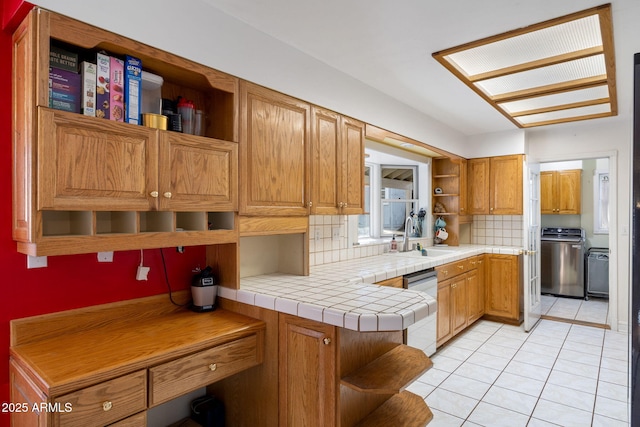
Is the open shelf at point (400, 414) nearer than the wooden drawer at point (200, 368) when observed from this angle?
No

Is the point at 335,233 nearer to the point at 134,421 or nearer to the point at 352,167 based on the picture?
the point at 352,167

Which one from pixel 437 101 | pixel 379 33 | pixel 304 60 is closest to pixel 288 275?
pixel 304 60

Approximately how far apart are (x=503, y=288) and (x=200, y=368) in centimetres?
400

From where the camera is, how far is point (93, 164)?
4.86ft

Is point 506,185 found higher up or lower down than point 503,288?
higher up

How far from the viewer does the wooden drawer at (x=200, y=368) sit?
4.91 ft

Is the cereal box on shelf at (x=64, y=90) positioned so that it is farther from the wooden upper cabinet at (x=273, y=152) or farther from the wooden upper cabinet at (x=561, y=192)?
the wooden upper cabinet at (x=561, y=192)

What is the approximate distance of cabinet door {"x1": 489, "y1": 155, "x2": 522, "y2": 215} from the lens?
4.60 m

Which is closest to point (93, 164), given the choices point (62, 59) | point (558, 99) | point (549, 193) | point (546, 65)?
point (62, 59)

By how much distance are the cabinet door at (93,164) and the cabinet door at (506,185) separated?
438 centimetres

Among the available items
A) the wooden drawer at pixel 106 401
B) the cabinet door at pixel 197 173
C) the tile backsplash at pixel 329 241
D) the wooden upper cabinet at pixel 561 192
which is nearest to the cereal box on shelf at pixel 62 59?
the cabinet door at pixel 197 173

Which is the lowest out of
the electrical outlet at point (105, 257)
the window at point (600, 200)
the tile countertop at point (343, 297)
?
the tile countertop at point (343, 297)

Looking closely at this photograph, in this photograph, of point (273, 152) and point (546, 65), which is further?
point (546, 65)

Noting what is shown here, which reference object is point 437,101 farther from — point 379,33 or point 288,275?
point 288,275
